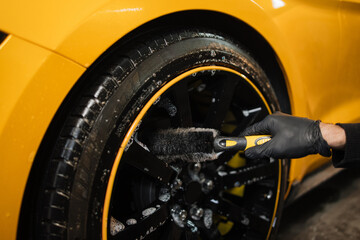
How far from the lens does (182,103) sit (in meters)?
1.03

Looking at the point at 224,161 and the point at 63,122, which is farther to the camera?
the point at 224,161

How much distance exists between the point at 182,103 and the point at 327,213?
4.54ft

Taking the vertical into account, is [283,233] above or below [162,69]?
below

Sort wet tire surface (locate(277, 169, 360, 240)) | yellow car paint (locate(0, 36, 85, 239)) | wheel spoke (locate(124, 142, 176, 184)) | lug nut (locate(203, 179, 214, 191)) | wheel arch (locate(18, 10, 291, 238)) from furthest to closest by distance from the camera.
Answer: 1. wet tire surface (locate(277, 169, 360, 240))
2. lug nut (locate(203, 179, 214, 191))
3. wheel spoke (locate(124, 142, 176, 184))
4. wheel arch (locate(18, 10, 291, 238))
5. yellow car paint (locate(0, 36, 85, 239))

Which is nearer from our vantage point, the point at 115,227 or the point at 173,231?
the point at 115,227

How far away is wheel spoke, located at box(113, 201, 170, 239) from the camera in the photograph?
0.96 m

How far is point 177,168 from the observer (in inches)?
44.7

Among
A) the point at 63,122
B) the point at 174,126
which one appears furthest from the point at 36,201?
the point at 174,126

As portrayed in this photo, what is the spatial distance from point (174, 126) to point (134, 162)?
0.69 ft

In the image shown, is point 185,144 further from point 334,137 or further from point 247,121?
point 334,137

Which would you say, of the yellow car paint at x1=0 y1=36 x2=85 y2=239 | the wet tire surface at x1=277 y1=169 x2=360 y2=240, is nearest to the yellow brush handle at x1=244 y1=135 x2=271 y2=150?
the yellow car paint at x1=0 y1=36 x2=85 y2=239

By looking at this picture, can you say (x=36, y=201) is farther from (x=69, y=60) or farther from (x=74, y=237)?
(x=69, y=60)

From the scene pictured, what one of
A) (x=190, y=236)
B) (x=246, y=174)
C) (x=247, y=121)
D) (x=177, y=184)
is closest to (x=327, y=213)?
(x=246, y=174)

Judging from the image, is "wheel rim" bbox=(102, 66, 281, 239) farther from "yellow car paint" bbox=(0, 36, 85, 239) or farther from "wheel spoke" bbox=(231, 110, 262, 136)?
"yellow car paint" bbox=(0, 36, 85, 239)
